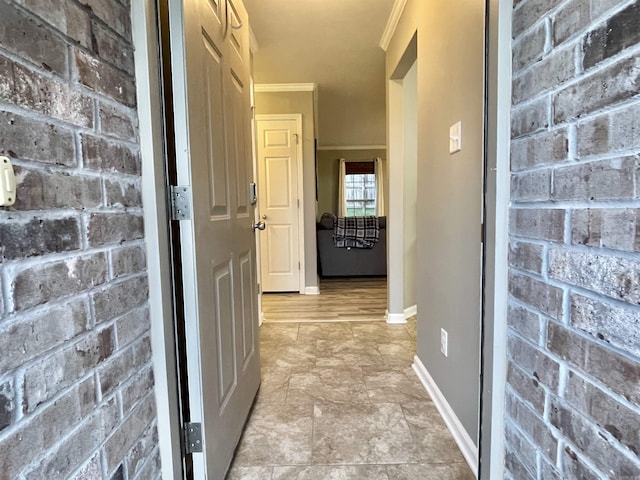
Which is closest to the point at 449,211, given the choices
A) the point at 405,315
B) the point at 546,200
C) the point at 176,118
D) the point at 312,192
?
the point at 546,200

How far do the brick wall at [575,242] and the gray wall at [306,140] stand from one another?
3.38 meters

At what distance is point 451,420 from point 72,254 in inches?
62.3

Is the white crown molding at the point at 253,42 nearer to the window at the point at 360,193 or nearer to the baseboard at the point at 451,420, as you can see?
the baseboard at the point at 451,420

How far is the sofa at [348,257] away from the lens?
5.04m

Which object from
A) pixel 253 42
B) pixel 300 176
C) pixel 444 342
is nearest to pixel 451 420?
pixel 444 342

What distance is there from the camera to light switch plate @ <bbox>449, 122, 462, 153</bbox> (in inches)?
56.7

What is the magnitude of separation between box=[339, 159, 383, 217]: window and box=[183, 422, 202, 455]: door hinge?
23.9 ft

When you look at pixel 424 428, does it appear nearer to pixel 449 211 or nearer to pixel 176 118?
pixel 449 211

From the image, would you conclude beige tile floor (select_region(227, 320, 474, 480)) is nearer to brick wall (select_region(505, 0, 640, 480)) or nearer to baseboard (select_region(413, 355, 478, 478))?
baseboard (select_region(413, 355, 478, 478))

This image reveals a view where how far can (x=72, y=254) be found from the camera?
0.68 meters

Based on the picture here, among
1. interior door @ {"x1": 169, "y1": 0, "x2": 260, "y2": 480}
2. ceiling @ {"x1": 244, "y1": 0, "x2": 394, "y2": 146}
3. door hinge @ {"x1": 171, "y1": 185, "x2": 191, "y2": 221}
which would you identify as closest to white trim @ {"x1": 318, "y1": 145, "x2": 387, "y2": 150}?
ceiling @ {"x1": 244, "y1": 0, "x2": 394, "y2": 146}

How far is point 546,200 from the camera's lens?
29.6 inches

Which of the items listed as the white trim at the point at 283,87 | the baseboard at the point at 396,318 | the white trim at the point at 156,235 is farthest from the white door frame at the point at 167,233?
the white trim at the point at 283,87

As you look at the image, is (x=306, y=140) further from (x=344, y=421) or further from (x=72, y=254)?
(x=72, y=254)
